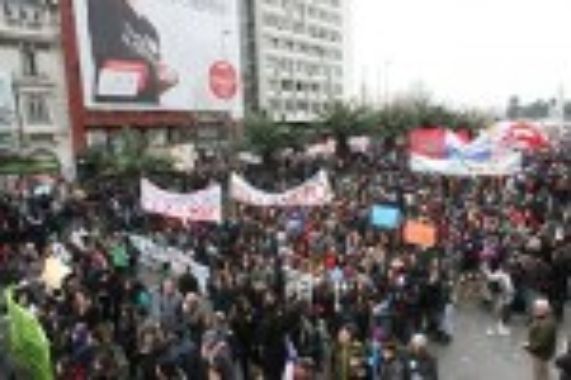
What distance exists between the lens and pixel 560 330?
14594mm

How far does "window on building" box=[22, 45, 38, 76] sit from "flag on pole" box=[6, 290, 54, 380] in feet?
129

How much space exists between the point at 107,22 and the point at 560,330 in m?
45.2

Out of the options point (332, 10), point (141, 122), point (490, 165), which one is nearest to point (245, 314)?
point (490, 165)

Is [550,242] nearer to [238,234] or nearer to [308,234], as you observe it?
[308,234]

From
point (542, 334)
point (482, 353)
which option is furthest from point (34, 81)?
point (542, 334)

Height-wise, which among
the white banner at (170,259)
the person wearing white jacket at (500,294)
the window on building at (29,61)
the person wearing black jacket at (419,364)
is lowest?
the person wearing white jacket at (500,294)

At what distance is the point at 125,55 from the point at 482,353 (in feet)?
152

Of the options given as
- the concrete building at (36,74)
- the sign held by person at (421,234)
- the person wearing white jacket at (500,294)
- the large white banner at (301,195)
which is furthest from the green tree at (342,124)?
the person wearing white jacket at (500,294)

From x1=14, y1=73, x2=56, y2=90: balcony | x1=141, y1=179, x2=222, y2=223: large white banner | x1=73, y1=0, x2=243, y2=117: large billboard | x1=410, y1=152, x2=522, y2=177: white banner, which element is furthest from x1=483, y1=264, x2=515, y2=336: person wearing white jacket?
x1=73, y1=0, x2=243, y2=117: large billboard

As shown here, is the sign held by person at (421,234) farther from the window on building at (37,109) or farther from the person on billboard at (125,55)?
the person on billboard at (125,55)

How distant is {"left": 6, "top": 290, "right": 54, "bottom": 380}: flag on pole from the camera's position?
10414 millimetres

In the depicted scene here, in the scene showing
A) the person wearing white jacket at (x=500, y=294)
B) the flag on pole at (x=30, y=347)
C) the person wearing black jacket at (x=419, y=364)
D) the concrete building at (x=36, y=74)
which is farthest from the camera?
the concrete building at (x=36, y=74)

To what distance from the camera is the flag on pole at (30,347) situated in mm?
10414

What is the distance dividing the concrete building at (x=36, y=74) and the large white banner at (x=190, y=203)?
26974mm
